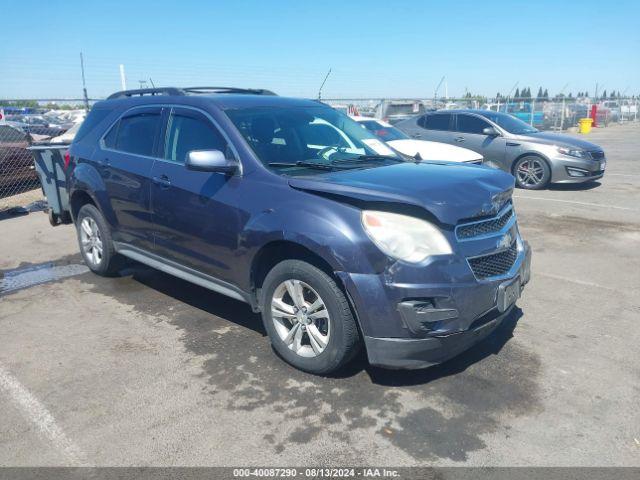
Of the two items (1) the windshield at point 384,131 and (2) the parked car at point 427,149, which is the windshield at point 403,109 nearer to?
(1) the windshield at point 384,131

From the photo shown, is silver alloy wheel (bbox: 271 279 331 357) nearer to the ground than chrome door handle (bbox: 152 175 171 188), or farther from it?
nearer to the ground

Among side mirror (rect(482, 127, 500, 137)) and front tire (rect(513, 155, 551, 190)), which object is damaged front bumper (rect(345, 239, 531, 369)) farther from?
side mirror (rect(482, 127, 500, 137))

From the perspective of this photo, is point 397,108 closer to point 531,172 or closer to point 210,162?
point 531,172

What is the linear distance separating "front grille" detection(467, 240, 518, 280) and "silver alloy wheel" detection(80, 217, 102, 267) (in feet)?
12.7

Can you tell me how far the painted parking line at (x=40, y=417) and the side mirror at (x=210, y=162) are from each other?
1.77m

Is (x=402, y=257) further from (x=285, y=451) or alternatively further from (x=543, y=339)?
(x=543, y=339)

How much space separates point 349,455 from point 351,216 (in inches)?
51.6

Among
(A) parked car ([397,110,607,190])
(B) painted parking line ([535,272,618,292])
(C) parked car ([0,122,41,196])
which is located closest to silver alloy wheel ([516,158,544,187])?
(A) parked car ([397,110,607,190])

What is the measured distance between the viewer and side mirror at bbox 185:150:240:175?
11.8 feet

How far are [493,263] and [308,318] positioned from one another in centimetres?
122

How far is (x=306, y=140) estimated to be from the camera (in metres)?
4.19

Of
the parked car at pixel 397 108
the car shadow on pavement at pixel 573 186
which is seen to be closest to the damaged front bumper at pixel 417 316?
the car shadow on pavement at pixel 573 186

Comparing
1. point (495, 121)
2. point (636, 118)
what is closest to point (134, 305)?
point (495, 121)

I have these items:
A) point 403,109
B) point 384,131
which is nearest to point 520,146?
point 384,131
